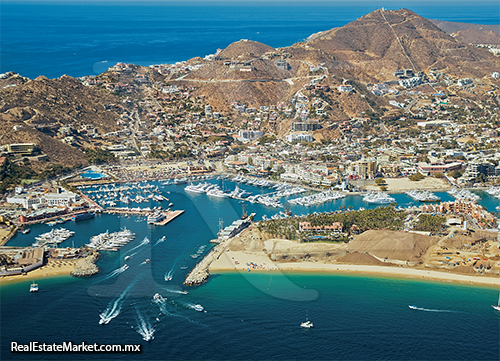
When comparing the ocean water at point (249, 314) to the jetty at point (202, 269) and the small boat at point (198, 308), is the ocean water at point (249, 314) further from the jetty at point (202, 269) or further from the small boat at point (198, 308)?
the jetty at point (202, 269)

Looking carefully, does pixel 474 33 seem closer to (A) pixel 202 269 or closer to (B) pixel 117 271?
(A) pixel 202 269

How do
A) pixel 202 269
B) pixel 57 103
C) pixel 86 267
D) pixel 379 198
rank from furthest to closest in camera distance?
pixel 57 103 → pixel 379 198 → pixel 86 267 → pixel 202 269

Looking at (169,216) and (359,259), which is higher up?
(169,216)

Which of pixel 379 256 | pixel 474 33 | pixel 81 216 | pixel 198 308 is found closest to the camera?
pixel 198 308

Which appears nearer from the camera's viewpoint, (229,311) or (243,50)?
(229,311)

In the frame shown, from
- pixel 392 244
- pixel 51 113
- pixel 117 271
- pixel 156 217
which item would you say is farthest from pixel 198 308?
pixel 51 113

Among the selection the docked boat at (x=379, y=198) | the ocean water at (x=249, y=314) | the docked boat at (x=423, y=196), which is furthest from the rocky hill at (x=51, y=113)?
the docked boat at (x=423, y=196)
